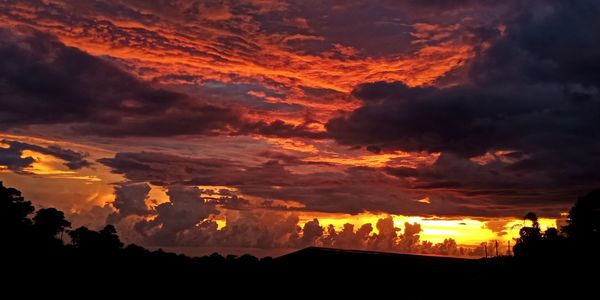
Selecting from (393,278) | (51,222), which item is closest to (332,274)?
(393,278)

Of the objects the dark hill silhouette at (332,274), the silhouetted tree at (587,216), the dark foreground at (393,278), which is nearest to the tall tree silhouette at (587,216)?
the silhouetted tree at (587,216)

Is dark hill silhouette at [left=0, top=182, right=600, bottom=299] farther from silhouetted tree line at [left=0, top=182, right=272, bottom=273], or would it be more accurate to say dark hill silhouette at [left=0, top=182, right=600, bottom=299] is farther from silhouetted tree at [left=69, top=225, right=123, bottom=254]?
silhouetted tree at [left=69, top=225, right=123, bottom=254]

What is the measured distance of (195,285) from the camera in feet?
160

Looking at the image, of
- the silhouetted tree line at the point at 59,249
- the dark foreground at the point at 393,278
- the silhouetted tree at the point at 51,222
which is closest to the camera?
the dark foreground at the point at 393,278

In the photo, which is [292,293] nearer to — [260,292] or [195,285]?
[260,292]

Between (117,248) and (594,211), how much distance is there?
3461 inches

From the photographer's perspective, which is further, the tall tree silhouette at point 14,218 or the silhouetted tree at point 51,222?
the silhouetted tree at point 51,222

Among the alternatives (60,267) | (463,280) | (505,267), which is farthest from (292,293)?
(60,267)

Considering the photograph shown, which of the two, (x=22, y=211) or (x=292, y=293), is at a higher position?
(x=22, y=211)

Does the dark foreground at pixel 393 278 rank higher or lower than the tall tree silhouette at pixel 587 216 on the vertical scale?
lower

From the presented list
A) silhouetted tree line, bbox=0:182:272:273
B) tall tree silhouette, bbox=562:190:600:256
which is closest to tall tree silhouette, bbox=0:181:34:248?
silhouetted tree line, bbox=0:182:272:273

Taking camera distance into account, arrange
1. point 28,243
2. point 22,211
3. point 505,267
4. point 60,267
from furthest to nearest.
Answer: point 22,211, point 28,243, point 60,267, point 505,267

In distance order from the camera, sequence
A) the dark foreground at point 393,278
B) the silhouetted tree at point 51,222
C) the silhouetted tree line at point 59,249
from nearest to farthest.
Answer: the dark foreground at point 393,278, the silhouetted tree line at point 59,249, the silhouetted tree at point 51,222

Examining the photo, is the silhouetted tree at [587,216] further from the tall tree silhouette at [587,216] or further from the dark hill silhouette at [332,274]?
the dark hill silhouette at [332,274]
